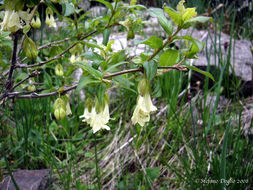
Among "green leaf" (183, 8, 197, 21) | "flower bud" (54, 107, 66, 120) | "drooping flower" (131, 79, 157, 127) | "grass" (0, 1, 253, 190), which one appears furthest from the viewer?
"grass" (0, 1, 253, 190)

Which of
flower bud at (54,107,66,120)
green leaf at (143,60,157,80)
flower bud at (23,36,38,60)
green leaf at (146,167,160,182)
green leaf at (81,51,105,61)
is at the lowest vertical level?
green leaf at (146,167,160,182)

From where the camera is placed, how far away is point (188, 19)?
566 mm

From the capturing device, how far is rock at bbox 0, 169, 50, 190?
3.29 feet

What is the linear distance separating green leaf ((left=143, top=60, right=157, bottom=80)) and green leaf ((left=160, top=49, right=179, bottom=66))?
7cm

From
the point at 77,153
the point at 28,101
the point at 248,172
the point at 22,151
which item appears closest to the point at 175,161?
the point at 248,172

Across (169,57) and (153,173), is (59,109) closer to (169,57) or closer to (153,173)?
(169,57)

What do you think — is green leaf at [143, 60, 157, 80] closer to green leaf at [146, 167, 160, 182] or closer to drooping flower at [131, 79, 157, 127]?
drooping flower at [131, 79, 157, 127]

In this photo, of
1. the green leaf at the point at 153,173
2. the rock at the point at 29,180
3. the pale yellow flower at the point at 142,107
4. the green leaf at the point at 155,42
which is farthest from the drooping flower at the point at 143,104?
the rock at the point at 29,180

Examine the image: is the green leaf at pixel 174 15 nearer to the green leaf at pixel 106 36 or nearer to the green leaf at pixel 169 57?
the green leaf at pixel 169 57

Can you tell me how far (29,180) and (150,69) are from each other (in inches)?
33.7

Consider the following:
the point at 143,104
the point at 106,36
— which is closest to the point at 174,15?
the point at 143,104

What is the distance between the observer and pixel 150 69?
576 mm

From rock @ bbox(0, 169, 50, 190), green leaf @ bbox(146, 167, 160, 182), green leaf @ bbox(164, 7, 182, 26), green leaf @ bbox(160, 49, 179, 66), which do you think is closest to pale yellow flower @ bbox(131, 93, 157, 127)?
green leaf @ bbox(160, 49, 179, 66)

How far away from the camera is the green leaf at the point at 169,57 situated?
63 centimetres
